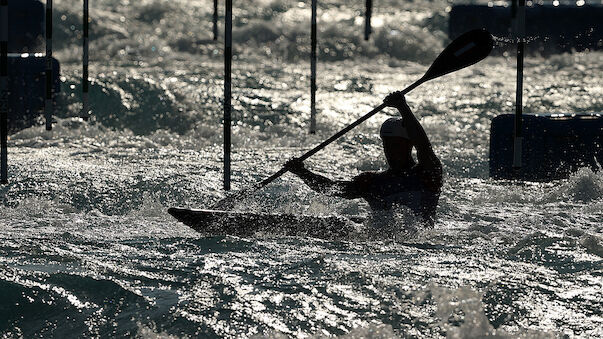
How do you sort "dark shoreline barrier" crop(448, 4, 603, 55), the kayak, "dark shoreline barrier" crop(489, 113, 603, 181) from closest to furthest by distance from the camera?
the kayak < "dark shoreline barrier" crop(489, 113, 603, 181) < "dark shoreline barrier" crop(448, 4, 603, 55)

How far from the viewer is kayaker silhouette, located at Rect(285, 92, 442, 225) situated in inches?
218

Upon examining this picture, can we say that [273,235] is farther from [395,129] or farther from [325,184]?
[395,129]

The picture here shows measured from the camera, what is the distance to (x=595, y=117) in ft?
26.8

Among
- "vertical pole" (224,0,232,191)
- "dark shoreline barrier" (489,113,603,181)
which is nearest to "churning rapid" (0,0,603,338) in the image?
"dark shoreline barrier" (489,113,603,181)

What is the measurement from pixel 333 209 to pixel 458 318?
Result: 2608 mm

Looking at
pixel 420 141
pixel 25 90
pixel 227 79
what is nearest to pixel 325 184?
pixel 420 141

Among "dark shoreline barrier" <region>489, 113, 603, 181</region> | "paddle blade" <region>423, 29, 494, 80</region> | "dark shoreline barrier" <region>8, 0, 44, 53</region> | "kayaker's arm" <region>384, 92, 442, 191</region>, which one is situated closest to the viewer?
"kayaker's arm" <region>384, 92, 442, 191</region>

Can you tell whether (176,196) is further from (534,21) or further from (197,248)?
(534,21)

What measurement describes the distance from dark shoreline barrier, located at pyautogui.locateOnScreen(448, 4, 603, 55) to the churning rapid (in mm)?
1709

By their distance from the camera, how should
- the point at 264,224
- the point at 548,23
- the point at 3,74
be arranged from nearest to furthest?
1. the point at 264,224
2. the point at 3,74
3. the point at 548,23

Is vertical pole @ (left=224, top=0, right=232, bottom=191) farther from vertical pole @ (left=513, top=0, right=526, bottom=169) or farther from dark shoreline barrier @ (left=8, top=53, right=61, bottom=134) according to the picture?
dark shoreline barrier @ (left=8, top=53, right=61, bottom=134)

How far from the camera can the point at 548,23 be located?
1706cm

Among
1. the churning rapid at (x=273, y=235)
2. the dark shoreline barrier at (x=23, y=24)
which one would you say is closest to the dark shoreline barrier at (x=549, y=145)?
the churning rapid at (x=273, y=235)

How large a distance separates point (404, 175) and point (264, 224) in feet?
2.58
